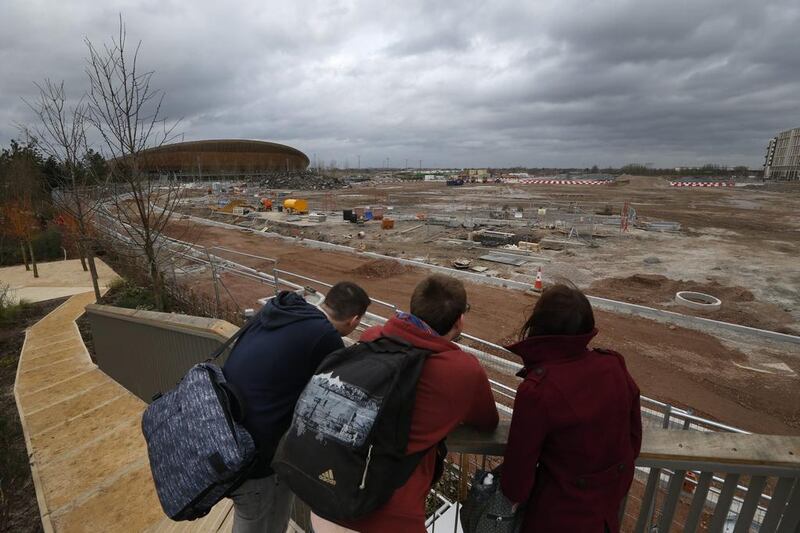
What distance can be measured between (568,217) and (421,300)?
32811 mm

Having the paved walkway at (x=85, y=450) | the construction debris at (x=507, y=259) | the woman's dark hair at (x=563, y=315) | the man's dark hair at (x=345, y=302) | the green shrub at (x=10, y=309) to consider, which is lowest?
the construction debris at (x=507, y=259)

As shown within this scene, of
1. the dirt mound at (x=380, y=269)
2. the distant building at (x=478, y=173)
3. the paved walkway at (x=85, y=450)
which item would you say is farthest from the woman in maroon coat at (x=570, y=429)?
the distant building at (x=478, y=173)

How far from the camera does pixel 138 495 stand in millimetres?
4344

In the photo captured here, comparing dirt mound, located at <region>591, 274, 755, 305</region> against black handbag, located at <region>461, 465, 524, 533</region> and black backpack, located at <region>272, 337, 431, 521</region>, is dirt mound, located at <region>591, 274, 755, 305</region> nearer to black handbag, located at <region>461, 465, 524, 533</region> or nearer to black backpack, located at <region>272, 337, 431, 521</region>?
black handbag, located at <region>461, 465, 524, 533</region>

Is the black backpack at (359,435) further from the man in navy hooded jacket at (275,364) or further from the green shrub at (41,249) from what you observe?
the green shrub at (41,249)

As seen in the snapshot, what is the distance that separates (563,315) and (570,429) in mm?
487

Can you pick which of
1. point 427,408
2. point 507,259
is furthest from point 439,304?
point 507,259

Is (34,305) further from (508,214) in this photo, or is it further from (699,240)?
(699,240)

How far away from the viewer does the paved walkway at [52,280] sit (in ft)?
48.4

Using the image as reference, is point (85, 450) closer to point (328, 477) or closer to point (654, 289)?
point (328, 477)

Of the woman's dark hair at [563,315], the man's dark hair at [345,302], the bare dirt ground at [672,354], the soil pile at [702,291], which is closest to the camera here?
the woman's dark hair at [563,315]

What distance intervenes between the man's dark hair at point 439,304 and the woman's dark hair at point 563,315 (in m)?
0.32

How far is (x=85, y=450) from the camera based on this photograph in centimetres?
514

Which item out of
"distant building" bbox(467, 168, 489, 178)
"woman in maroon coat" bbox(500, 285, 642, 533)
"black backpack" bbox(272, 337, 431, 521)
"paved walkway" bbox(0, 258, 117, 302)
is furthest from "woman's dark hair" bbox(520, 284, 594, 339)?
"distant building" bbox(467, 168, 489, 178)
